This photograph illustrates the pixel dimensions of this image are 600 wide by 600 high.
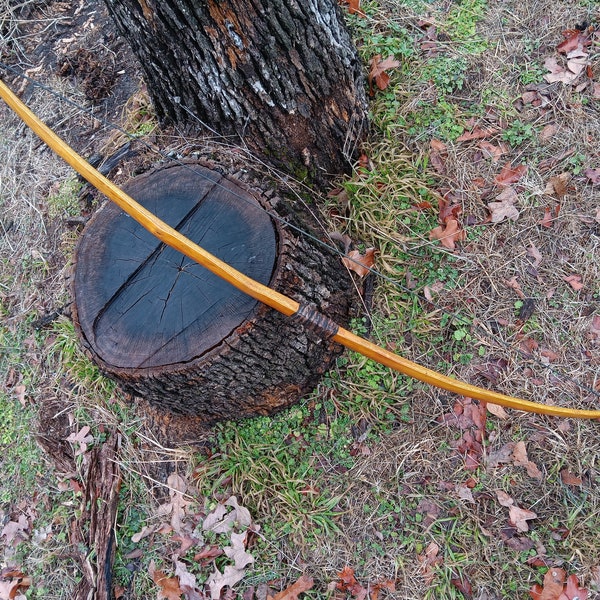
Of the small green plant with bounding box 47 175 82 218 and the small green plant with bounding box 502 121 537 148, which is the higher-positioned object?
the small green plant with bounding box 47 175 82 218

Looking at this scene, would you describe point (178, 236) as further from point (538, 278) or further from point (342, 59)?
point (538, 278)

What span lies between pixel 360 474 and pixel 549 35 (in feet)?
8.26

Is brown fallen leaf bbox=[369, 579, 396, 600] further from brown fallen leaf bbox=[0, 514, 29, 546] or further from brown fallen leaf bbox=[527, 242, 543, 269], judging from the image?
brown fallen leaf bbox=[0, 514, 29, 546]

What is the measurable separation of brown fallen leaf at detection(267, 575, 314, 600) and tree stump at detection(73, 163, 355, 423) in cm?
88

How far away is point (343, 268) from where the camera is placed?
2570mm

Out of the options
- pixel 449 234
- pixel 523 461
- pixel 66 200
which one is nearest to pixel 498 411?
pixel 523 461

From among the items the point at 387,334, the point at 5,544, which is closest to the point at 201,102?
the point at 387,334

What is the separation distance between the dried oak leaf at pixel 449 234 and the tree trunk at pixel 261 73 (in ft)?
1.89

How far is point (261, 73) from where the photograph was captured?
2264mm

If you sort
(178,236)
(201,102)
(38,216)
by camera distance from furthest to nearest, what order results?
(38,216) → (201,102) → (178,236)

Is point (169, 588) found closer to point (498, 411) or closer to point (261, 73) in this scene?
point (498, 411)

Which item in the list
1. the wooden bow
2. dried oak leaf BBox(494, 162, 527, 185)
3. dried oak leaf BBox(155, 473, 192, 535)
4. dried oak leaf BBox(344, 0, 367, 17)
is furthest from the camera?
dried oak leaf BBox(344, 0, 367, 17)

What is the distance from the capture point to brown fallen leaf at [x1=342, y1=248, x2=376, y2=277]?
8.55 feet

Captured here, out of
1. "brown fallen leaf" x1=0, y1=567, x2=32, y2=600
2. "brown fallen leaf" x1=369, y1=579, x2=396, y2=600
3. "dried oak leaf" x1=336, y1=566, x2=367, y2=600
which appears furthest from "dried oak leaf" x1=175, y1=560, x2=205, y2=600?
"brown fallen leaf" x1=0, y1=567, x2=32, y2=600
